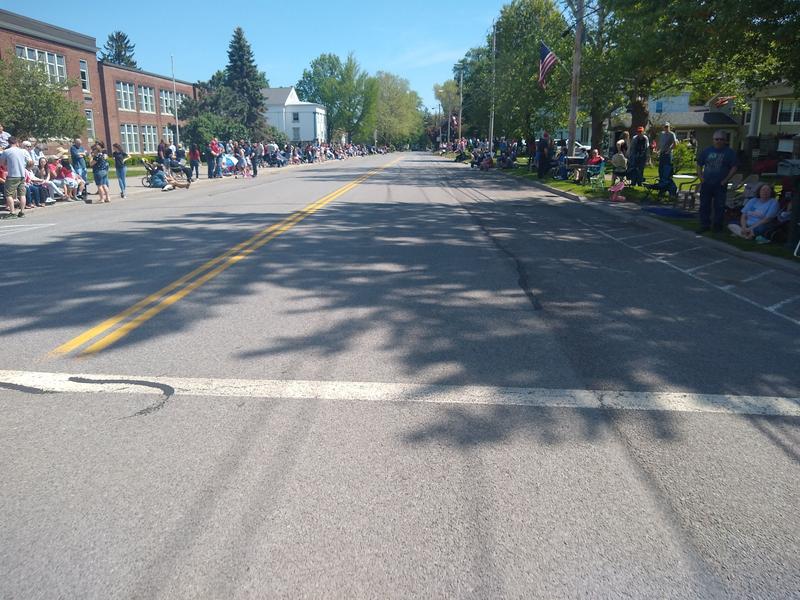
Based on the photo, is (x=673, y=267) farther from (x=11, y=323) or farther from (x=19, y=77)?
(x=19, y=77)

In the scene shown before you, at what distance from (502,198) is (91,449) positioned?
19046 millimetres

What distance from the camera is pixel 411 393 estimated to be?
15.4ft

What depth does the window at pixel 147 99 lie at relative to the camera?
61594mm

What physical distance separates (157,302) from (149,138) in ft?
204

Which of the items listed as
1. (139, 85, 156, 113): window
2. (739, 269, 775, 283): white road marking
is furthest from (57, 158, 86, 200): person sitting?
(139, 85, 156, 113): window

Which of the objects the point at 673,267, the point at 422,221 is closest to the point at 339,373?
the point at 673,267

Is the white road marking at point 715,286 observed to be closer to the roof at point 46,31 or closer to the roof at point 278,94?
the roof at point 46,31

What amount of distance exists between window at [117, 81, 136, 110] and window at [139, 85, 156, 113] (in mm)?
1509

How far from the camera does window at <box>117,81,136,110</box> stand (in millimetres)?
57531

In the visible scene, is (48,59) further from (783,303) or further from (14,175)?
(783,303)

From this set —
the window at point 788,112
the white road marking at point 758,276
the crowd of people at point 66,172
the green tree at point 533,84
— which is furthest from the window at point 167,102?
the white road marking at point 758,276

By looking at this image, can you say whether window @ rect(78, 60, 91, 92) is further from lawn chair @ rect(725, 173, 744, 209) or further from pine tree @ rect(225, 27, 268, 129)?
lawn chair @ rect(725, 173, 744, 209)

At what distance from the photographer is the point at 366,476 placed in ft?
11.6

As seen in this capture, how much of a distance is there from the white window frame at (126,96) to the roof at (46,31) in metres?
4.20
